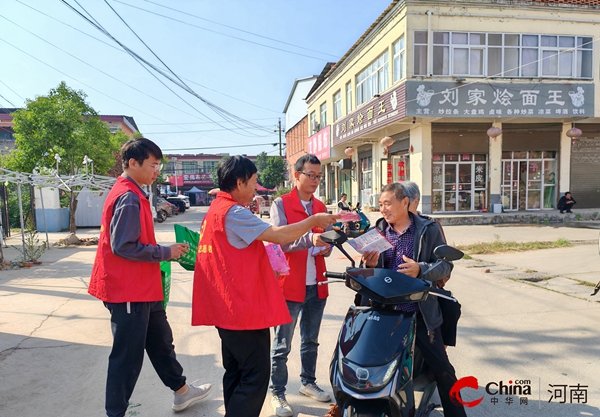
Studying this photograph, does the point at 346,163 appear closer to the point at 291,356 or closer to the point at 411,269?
the point at 291,356

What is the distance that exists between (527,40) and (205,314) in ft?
57.2

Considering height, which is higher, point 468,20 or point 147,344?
point 468,20

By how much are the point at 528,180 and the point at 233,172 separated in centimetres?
1777

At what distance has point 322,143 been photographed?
26297 millimetres

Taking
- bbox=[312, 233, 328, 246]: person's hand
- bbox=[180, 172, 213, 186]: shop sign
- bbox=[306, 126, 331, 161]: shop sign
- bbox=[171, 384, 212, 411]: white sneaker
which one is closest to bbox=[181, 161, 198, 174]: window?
bbox=[180, 172, 213, 186]: shop sign

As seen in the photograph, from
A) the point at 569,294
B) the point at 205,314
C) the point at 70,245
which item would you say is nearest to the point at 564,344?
the point at 569,294

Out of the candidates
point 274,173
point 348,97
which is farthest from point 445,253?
point 274,173

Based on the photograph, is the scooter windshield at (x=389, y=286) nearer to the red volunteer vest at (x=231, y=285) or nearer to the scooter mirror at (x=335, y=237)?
the scooter mirror at (x=335, y=237)

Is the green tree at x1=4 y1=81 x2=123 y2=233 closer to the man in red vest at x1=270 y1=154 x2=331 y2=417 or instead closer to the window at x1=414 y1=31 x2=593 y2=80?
the window at x1=414 y1=31 x2=593 y2=80

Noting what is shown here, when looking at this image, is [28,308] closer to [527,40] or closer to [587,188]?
[527,40]

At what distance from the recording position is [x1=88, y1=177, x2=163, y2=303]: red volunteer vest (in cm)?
242

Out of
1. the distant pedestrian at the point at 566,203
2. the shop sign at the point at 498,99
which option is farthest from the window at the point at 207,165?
the distant pedestrian at the point at 566,203

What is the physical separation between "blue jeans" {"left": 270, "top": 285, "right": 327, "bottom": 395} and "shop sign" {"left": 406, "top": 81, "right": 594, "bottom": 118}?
495 inches

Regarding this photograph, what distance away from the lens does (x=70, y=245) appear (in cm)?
1248
